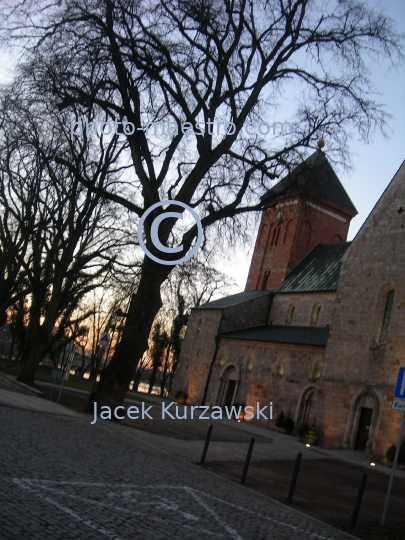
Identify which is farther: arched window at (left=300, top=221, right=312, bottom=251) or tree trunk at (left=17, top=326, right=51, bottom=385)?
arched window at (left=300, top=221, right=312, bottom=251)

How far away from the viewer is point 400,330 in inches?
905

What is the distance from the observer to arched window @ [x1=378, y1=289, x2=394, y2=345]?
78.7ft

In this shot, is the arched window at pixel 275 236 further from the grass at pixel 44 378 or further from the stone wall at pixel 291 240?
the grass at pixel 44 378

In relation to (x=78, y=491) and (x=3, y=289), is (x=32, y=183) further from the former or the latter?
(x=78, y=491)

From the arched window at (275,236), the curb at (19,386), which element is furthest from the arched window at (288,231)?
the curb at (19,386)

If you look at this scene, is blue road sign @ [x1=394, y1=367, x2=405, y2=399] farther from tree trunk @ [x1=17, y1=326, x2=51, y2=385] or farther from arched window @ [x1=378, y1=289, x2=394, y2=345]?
tree trunk @ [x1=17, y1=326, x2=51, y2=385]

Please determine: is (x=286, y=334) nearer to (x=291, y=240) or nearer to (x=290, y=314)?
(x=290, y=314)

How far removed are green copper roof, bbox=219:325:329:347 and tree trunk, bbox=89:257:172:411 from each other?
638 inches

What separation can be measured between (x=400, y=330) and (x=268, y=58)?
42.5 feet

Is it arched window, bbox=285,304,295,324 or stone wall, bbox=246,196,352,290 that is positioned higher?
stone wall, bbox=246,196,352,290

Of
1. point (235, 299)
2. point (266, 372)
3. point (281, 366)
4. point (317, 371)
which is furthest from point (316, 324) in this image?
point (235, 299)

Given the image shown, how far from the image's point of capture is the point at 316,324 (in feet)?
113

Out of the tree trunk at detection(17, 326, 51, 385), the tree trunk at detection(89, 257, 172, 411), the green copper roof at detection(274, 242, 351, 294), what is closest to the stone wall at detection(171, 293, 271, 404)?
the green copper roof at detection(274, 242, 351, 294)

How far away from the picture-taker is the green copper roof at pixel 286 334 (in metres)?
31.1
